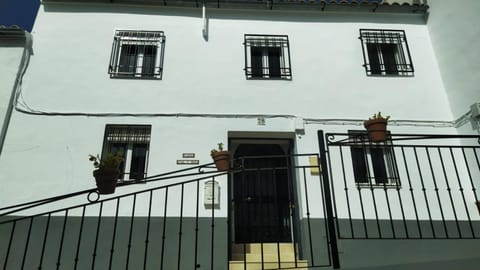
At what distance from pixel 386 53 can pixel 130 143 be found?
5.25m

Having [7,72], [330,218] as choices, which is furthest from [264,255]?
[7,72]

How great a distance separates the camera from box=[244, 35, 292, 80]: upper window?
6.71 m

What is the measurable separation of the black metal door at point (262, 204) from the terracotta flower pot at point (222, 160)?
70 cm

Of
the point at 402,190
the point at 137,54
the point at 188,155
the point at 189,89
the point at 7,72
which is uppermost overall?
the point at 137,54

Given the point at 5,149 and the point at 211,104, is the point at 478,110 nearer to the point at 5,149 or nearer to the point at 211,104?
the point at 211,104

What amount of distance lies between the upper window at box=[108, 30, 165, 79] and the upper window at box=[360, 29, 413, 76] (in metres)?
3.95

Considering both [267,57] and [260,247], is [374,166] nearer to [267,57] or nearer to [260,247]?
[260,247]

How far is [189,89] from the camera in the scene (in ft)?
20.9

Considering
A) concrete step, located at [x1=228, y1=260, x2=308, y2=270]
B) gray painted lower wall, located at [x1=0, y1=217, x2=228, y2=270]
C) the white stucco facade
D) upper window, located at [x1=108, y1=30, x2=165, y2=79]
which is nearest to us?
concrete step, located at [x1=228, y1=260, x2=308, y2=270]

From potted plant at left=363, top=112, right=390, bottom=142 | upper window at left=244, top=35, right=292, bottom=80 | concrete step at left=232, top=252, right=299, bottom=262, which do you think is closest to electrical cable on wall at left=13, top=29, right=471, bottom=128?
upper window at left=244, top=35, right=292, bottom=80

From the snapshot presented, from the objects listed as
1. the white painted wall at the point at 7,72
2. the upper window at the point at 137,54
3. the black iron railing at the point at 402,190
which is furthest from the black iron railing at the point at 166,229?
the upper window at the point at 137,54

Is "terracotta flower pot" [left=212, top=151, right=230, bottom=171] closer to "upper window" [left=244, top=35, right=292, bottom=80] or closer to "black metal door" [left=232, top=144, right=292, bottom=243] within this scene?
"black metal door" [left=232, top=144, right=292, bottom=243]

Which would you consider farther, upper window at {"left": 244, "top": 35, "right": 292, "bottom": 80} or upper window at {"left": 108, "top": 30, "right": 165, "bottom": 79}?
upper window at {"left": 244, "top": 35, "right": 292, "bottom": 80}

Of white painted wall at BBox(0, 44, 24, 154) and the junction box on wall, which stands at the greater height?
white painted wall at BBox(0, 44, 24, 154)
